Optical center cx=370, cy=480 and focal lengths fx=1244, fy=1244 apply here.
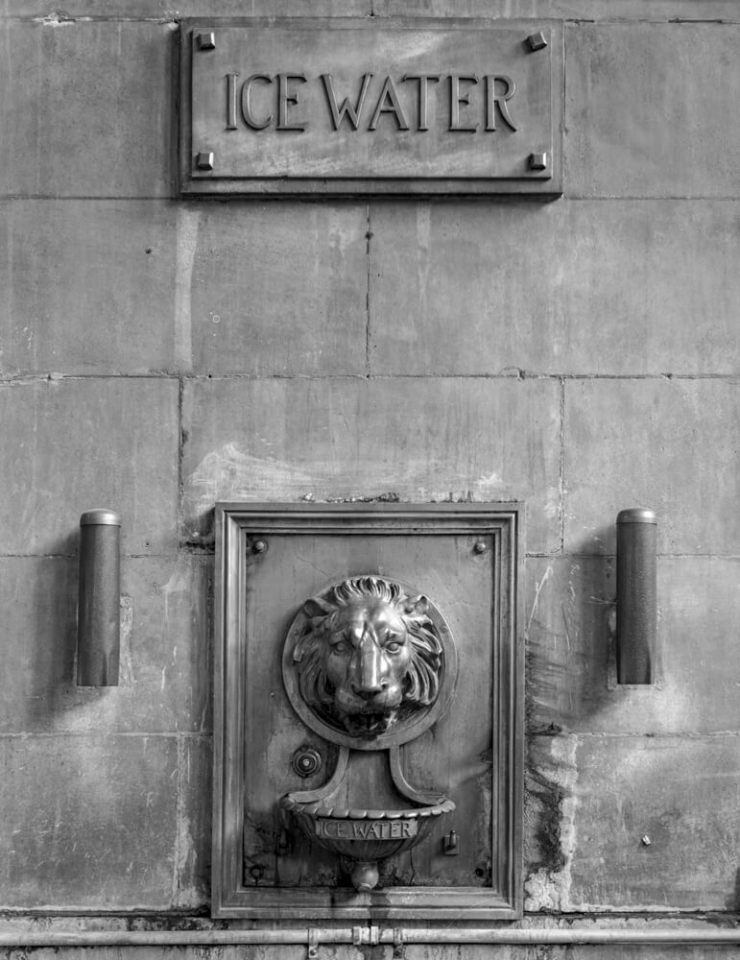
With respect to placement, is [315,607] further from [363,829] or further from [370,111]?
[370,111]

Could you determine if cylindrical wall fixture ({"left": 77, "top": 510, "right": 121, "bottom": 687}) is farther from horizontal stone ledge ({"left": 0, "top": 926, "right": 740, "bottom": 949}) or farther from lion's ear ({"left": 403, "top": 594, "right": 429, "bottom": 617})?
lion's ear ({"left": 403, "top": 594, "right": 429, "bottom": 617})

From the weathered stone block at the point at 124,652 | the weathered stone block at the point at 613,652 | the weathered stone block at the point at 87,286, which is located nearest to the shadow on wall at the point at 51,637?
the weathered stone block at the point at 124,652

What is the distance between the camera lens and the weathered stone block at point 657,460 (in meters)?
5.54

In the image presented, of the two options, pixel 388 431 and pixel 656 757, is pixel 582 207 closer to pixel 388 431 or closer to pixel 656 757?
pixel 388 431

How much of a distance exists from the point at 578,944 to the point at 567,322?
108 inches

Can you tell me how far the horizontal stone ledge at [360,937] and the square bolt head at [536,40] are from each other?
3.89 m

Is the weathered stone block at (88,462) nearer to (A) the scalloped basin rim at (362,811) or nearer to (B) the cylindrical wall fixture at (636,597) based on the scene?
(A) the scalloped basin rim at (362,811)

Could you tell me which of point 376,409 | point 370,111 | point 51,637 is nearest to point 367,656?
point 376,409

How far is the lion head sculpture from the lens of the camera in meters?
5.14

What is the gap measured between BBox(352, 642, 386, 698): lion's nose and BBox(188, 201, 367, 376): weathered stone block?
49.8 inches

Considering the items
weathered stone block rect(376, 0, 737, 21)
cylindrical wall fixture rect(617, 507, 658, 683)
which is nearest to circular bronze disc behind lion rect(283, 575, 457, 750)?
cylindrical wall fixture rect(617, 507, 658, 683)

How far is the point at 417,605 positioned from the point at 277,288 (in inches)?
60.8

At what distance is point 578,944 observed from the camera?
541 centimetres


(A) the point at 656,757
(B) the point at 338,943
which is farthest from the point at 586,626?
(B) the point at 338,943
